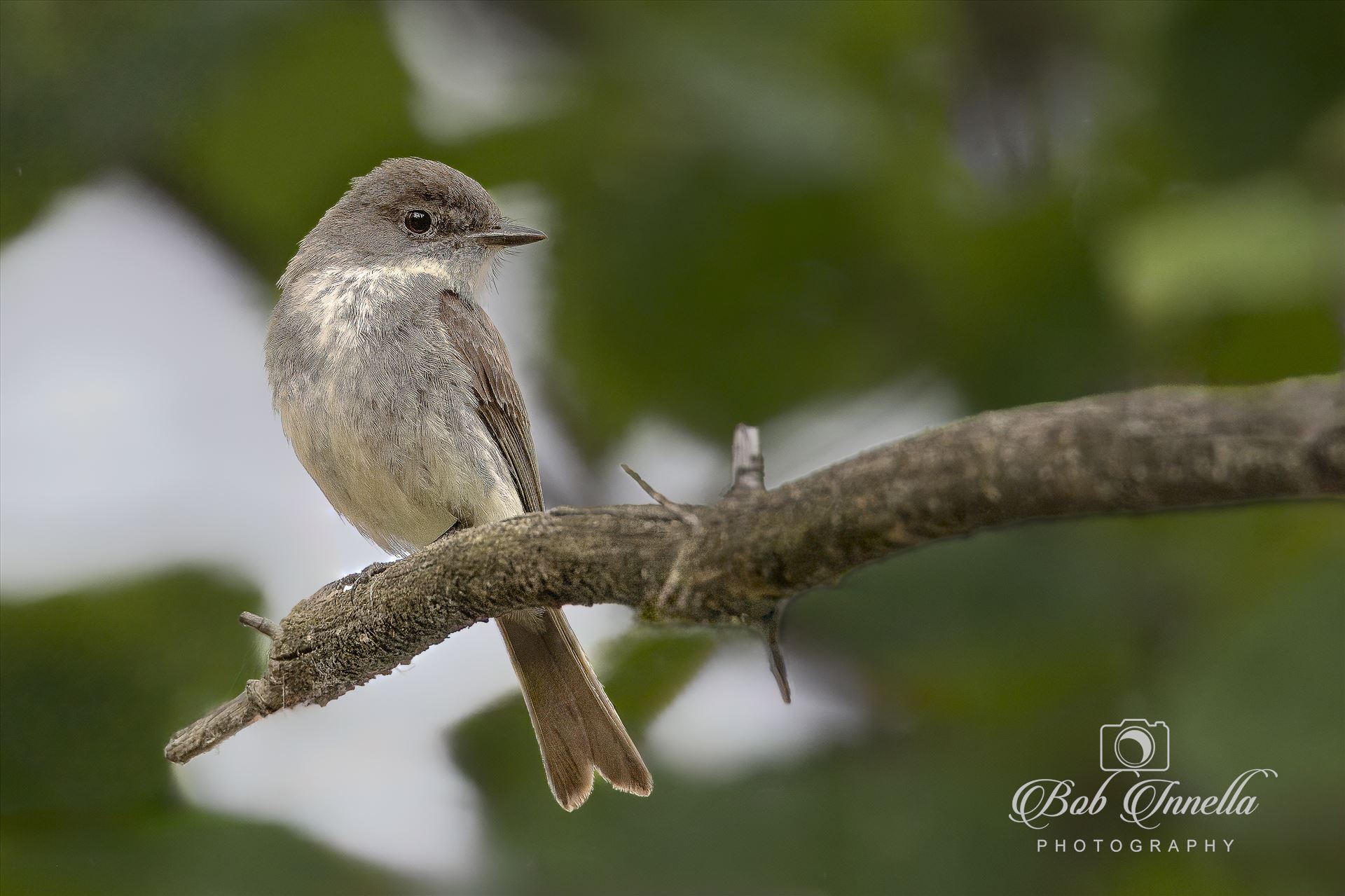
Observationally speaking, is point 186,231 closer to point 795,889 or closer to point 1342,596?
point 795,889

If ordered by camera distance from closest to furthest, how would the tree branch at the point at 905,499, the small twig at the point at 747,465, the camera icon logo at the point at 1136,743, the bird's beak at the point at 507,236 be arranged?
the tree branch at the point at 905,499 < the small twig at the point at 747,465 < the camera icon logo at the point at 1136,743 < the bird's beak at the point at 507,236

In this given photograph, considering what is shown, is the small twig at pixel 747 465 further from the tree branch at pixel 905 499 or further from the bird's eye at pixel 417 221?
the bird's eye at pixel 417 221

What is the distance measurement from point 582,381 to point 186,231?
1.49 metres

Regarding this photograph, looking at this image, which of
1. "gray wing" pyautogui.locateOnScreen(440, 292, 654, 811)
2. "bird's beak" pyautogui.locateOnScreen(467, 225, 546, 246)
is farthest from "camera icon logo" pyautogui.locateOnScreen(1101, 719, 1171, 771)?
"bird's beak" pyautogui.locateOnScreen(467, 225, 546, 246)

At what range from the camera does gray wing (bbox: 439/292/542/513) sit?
4098 mm

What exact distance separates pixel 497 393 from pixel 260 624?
3.81ft

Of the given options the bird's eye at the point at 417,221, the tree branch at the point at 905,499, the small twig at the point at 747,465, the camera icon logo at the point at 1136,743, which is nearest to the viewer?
the tree branch at the point at 905,499

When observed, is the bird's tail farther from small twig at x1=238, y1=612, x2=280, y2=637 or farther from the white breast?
small twig at x1=238, y1=612, x2=280, y2=637

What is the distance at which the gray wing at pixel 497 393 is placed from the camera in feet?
13.4

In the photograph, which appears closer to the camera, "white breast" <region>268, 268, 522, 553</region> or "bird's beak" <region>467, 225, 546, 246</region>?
"white breast" <region>268, 268, 522, 553</region>

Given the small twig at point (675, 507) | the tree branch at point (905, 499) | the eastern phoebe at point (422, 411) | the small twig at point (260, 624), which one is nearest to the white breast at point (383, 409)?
the eastern phoebe at point (422, 411)

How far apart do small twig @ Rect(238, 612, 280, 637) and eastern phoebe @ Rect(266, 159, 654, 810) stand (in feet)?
2.07

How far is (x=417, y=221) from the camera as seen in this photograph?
4594 millimetres

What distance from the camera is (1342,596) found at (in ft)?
9.68
